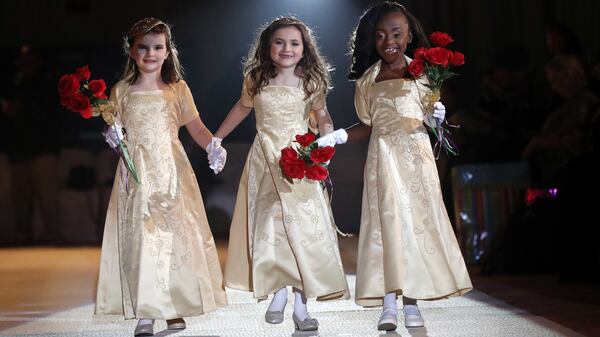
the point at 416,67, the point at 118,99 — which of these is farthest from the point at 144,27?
the point at 416,67

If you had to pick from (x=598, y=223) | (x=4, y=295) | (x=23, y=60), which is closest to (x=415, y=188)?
(x=598, y=223)

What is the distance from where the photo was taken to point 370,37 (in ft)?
13.9

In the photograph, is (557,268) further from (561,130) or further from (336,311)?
(336,311)

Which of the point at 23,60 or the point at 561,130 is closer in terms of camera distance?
the point at 561,130

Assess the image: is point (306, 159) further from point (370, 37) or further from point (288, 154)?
point (370, 37)

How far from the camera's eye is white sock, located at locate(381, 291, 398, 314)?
3994 mm

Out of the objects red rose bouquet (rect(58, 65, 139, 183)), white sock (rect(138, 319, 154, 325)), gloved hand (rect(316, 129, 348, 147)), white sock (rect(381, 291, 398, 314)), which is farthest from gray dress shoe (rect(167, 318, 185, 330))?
gloved hand (rect(316, 129, 348, 147))

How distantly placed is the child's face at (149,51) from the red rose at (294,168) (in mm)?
691

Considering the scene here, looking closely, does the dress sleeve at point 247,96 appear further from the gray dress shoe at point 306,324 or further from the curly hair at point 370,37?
the gray dress shoe at point 306,324

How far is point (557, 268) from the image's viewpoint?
6027 millimetres

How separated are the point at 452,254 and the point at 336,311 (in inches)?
29.5

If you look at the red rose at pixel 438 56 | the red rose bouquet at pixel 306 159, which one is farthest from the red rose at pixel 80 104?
the red rose at pixel 438 56

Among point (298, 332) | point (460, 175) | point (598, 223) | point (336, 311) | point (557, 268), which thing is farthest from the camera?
point (460, 175)

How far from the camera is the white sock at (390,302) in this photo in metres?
3.99
